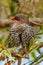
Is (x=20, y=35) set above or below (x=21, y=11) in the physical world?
above

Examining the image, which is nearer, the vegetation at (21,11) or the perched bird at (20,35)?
the vegetation at (21,11)

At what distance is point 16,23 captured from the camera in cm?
142

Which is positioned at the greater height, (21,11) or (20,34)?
(20,34)

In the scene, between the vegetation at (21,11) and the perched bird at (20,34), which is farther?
the perched bird at (20,34)

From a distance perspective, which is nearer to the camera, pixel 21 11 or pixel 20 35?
pixel 20 35

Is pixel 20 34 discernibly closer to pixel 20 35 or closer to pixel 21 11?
pixel 20 35

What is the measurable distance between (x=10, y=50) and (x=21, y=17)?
478mm

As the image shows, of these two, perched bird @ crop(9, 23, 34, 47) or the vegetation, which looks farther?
perched bird @ crop(9, 23, 34, 47)

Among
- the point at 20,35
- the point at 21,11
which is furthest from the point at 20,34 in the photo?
the point at 21,11

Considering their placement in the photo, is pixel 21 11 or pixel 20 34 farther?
pixel 21 11

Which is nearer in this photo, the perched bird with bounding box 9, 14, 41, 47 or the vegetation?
the vegetation

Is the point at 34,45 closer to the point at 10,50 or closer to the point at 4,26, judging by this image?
the point at 10,50

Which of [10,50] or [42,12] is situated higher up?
[10,50]

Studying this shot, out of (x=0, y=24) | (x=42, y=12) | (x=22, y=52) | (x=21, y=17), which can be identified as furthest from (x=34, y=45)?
(x=42, y=12)
